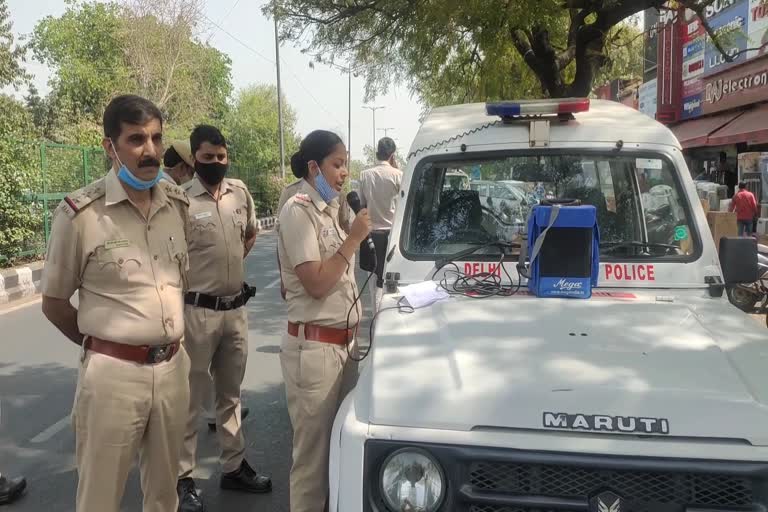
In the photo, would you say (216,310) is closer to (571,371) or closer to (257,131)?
(571,371)

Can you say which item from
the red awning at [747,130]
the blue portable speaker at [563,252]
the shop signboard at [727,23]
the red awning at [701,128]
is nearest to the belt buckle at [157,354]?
the blue portable speaker at [563,252]

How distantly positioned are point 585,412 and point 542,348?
0.34 meters

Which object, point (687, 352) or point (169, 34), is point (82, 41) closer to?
point (169, 34)

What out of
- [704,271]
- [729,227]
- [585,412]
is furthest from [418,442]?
[729,227]

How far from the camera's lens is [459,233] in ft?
11.1

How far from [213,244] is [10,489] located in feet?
5.83

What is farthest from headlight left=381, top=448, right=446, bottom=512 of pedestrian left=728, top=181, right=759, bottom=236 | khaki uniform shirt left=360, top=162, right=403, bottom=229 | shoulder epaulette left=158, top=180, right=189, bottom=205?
pedestrian left=728, top=181, right=759, bottom=236

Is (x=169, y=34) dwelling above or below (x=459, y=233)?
above

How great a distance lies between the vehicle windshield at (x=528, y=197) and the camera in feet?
10.9

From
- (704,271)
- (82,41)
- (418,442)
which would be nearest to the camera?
(418,442)

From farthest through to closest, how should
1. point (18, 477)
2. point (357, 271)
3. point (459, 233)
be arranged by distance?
point (357, 271) → point (18, 477) → point (459, 233)

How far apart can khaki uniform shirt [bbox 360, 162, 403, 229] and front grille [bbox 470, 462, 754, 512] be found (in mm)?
5214

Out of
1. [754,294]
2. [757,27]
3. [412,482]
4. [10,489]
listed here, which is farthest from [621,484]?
[757,27]

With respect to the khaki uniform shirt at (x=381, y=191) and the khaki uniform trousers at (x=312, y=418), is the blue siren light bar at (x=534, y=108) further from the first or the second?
the khaki uniform shirt at (x=381, y=191)
